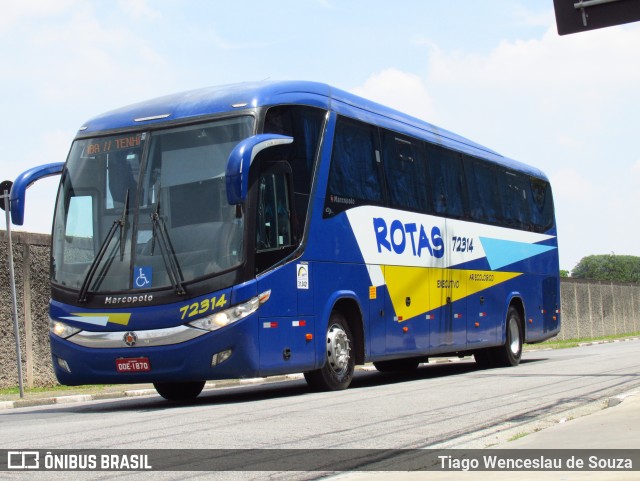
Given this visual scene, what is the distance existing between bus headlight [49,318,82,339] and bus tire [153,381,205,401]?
6.69 ft

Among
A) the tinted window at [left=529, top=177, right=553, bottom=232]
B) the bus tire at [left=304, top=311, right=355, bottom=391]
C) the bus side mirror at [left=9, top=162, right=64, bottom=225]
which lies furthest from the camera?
the tinted window at [left=529, top=177, right=553, bottom=232]

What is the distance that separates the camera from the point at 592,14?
10875mm

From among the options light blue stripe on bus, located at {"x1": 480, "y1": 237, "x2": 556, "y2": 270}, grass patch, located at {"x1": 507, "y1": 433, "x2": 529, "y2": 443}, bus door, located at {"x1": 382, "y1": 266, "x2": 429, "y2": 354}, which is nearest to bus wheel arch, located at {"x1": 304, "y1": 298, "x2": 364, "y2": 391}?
bus door, located at {"x1": 382, "y1": 266, "x2": 429, "y2": 354}

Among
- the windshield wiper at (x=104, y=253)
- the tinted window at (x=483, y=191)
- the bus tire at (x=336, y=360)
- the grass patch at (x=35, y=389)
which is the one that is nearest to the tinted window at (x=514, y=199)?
the tinted window at (x=483, y=191)

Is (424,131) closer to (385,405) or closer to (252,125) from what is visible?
(252,125)

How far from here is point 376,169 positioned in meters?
15.5

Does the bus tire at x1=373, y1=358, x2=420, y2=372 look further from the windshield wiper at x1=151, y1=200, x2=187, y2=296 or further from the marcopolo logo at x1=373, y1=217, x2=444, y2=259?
the windshield wiper at x1=151, y1=200, x2=187, y2=296

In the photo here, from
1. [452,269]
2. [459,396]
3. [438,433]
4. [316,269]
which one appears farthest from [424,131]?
[438,433]

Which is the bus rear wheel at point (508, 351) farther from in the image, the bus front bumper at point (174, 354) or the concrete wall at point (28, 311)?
the bus front bumper at point (174, 354)

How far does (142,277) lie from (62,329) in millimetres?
1349

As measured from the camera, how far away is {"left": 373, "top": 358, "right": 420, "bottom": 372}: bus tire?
2033 centimetres

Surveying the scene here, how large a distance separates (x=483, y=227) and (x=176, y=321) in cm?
919

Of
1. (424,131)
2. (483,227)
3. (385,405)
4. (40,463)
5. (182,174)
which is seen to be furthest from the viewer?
(483,227)

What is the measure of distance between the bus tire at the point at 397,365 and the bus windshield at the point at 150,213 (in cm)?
866
